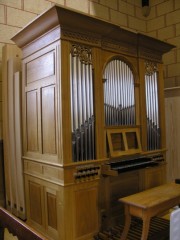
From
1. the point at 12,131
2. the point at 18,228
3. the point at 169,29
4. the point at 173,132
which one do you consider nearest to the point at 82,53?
the point at 12,131

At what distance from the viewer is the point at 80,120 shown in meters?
2.94

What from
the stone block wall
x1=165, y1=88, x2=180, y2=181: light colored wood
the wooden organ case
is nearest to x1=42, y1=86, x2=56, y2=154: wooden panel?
the wooden organ case

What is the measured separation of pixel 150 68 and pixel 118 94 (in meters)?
0.87

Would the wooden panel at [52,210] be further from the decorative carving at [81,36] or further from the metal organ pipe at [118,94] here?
the decorative carving at [81,36]

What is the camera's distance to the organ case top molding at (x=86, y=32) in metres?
2.74

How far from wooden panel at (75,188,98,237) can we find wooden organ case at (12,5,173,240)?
0.04 ft

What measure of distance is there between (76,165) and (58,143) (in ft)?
1.04

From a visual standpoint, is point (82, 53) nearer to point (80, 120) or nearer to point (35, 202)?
point (80, 120)

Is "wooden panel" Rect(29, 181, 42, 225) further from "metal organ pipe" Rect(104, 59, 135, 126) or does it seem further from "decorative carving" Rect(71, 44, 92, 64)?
"decorative carving" Rect(71, 44, 92, 64)

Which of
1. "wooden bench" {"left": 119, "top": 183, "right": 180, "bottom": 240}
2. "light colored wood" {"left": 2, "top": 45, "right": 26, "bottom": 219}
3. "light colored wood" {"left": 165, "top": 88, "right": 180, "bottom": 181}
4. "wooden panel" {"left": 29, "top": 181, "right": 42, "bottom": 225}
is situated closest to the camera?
"wooden bench" {"left": 119, "top": 183, "right": 180, "bottom": 240}

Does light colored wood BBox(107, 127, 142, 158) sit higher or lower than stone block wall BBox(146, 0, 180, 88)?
lower

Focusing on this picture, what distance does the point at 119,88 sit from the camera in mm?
3420

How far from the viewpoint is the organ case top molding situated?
274 centimetres

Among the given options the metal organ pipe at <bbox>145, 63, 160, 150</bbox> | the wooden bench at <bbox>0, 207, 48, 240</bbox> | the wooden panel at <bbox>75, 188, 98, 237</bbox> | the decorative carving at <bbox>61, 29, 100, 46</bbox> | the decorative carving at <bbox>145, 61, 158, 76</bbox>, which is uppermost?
the decorative carving at <bbox>61, 29, 100, 46</bbox>
